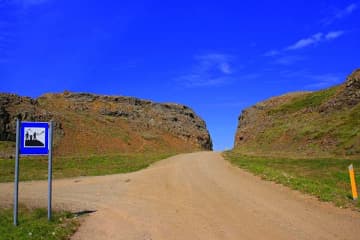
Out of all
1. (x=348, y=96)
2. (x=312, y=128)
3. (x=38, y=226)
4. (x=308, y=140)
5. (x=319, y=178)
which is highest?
(x=348, y=96)

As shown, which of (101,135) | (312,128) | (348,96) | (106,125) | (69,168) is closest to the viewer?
(69,168)

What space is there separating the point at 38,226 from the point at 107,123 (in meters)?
74.5

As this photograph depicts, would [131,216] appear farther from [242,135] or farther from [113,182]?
[242,135]

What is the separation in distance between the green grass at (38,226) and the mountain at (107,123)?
45.6m

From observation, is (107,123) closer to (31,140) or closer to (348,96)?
(348,96)

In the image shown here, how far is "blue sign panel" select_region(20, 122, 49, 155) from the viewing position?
1083cm

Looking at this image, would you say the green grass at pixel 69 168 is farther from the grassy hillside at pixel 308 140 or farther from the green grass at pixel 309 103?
the green grass at pixel 309 103

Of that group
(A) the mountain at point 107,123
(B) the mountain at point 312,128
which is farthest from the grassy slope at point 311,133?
(A) the mountain at point 107,123

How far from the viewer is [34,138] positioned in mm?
10938

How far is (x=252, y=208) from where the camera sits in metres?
11.8

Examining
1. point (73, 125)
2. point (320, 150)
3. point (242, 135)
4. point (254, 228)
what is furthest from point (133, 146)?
point (254, 228)

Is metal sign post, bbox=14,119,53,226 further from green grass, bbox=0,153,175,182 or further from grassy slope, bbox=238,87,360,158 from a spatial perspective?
grassy slope, bbox=238,87,360,158

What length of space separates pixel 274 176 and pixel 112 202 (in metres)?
7.90

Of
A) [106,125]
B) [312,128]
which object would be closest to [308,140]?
[312,128]
